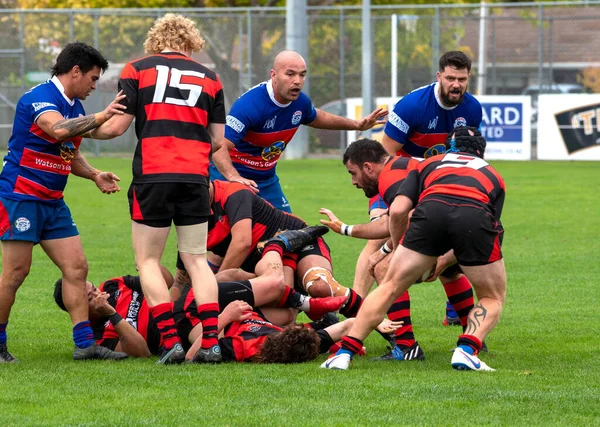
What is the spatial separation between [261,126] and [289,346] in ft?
8.55

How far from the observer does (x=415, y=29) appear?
92.1ft

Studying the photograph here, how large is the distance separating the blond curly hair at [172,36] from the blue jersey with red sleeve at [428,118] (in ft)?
7.54

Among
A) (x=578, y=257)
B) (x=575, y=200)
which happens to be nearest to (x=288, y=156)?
(x=575, y=200)

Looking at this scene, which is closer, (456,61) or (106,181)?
(106,181)

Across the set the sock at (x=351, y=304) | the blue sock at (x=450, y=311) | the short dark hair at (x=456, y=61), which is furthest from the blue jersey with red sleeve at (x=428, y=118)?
the sock at (x=351, y=304)

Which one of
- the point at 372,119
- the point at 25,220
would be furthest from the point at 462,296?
the point at 25,220

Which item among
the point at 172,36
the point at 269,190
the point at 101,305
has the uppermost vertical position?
the point at 172,36

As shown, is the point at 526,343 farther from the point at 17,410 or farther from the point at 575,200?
the point at 575,200

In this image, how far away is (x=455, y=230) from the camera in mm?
6328

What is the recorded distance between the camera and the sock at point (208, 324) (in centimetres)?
671

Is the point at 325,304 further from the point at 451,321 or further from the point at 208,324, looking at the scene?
the point at 451,321

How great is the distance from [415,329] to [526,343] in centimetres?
102

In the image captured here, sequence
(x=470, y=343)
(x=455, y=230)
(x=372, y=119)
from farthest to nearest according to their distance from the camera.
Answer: (x=372, y=119) < (x=470, y=343) < (x=455, y=230)

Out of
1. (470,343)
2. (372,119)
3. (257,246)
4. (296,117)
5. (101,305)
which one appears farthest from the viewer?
(296,117)
